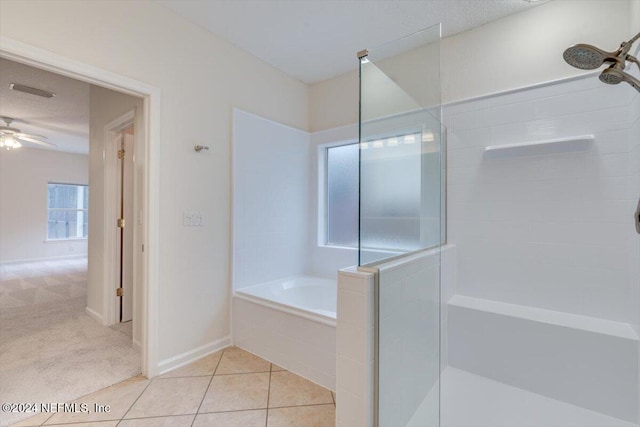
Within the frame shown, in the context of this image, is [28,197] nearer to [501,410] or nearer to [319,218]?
[319,218]

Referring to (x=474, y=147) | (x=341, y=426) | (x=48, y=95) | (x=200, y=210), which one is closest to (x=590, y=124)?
(x=474, y=147)

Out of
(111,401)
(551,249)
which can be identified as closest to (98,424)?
(111,401)

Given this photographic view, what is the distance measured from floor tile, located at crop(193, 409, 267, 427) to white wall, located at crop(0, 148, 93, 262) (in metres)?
7.10

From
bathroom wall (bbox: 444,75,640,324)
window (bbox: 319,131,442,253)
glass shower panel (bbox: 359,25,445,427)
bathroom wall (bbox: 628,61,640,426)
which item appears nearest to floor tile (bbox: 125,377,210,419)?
glass shower panel (bbox: 359,25,445,427)

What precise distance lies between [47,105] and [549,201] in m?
5.48

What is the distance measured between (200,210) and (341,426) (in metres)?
1.75

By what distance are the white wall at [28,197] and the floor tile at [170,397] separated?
21.5 ft

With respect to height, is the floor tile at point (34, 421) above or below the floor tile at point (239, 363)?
above

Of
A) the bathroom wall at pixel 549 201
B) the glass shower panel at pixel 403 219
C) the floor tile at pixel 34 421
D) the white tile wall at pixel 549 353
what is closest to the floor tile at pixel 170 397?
the floor tile at pixel 34 421

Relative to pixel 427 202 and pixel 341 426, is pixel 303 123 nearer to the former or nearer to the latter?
pixel 427 202

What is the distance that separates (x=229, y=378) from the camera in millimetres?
1985

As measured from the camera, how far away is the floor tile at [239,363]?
209 centimetres

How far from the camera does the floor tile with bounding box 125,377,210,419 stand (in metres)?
1.64

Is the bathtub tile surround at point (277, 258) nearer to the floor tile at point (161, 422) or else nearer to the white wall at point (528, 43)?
the floor tile at point (161, 422)
